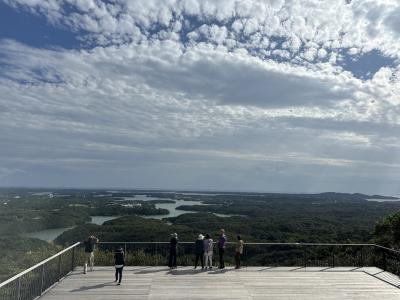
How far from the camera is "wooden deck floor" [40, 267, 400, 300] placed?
11461 mm

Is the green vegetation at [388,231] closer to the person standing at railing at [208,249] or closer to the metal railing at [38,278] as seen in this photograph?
the person standing at railing at [208,249]

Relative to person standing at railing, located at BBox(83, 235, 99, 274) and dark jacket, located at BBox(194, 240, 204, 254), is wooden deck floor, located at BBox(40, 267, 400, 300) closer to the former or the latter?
person standing at railing, located at BBox(83, 235, 99, 274)

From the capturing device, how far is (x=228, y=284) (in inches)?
508

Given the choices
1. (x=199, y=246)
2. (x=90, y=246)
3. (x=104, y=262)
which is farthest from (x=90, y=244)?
(x=199, y=246)

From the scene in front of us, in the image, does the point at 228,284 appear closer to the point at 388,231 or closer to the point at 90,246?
the point at 90,246

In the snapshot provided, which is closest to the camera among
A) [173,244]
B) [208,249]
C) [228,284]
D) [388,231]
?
[228,284]

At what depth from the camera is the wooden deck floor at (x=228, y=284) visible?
11.5m

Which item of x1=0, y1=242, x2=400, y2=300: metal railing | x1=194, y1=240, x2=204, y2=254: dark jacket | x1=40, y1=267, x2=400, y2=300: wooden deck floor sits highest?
x1=194, y1=240, x2=204, y2=254: dark jacket

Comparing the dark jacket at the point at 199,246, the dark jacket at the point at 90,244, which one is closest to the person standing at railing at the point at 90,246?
the dark jacket at the point at 90,244

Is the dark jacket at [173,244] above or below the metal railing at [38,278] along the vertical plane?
above

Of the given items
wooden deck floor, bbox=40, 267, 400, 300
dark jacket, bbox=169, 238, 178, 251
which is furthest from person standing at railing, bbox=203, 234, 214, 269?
dark jacket, bbox=169, 238, 178, 251

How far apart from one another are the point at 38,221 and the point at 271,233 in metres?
50.3

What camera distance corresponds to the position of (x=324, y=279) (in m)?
13.8

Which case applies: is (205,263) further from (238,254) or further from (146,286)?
(146,286)
